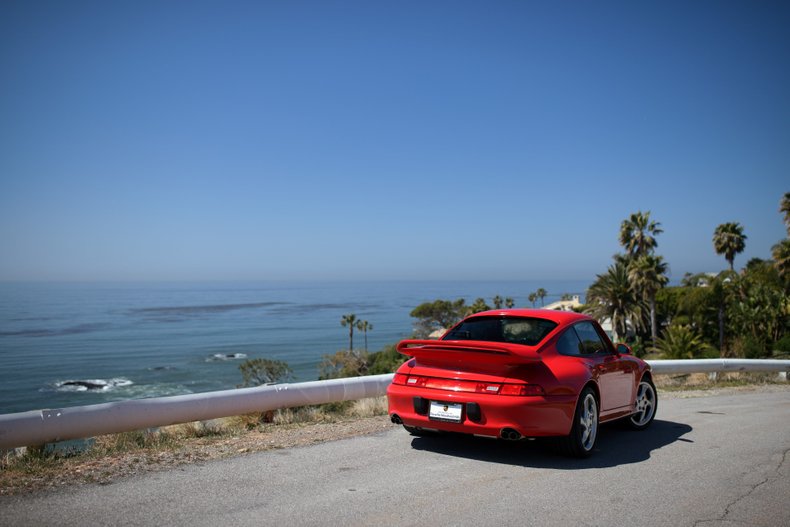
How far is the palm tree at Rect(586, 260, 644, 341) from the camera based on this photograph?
197ft

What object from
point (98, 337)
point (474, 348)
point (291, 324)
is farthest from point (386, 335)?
point (474, 348)

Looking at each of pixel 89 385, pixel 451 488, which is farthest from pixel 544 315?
pixel 89 385

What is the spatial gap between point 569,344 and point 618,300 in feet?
188

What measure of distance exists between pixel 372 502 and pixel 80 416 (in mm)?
3287

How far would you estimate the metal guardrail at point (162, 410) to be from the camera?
5.73 metres

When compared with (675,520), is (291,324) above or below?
below

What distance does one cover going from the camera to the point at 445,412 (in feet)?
19.2

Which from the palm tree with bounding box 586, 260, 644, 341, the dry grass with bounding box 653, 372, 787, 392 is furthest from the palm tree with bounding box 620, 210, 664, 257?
the dry grass with bounding box 653, 372, 787, 392

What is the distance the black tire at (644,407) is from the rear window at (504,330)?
2.18m

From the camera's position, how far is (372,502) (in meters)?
4.68

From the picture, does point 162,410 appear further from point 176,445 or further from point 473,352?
point 473,352

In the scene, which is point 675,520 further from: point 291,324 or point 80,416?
point 291,324

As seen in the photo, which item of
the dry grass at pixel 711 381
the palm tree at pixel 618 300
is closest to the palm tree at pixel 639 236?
the palm tree at pixel 618 300

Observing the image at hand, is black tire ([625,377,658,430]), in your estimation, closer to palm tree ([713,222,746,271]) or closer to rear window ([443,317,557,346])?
rear window ([443,317,557,346])
